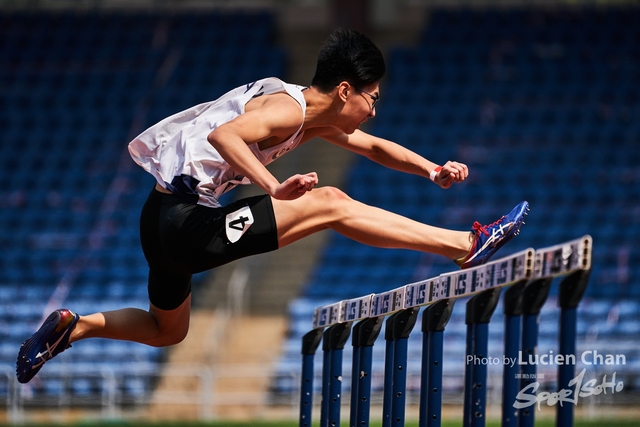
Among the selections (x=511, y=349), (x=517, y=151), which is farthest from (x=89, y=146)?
(x=511, y=349)

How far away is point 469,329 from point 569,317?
0.55 meters

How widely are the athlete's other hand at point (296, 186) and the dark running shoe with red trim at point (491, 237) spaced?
35.0 inches

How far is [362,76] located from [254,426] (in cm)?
495

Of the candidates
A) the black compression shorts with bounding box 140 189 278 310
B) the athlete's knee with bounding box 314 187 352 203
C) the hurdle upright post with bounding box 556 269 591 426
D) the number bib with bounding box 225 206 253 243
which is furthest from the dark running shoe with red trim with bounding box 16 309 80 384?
the hurdle upright post with bounding box 556 269 591 426

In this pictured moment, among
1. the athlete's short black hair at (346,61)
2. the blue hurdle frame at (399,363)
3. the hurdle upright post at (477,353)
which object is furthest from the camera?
the athlete's short black hair at (346,61)

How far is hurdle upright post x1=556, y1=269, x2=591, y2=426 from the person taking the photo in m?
2.39

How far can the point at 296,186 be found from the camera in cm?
329

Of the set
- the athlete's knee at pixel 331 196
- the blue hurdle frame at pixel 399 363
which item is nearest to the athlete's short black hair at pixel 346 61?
the athlete's knee at pixel 331 196

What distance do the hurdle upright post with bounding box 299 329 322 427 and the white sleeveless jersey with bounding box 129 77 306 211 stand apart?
1.00m

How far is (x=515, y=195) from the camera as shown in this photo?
1216 cm

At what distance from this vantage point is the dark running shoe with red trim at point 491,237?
3.81 m

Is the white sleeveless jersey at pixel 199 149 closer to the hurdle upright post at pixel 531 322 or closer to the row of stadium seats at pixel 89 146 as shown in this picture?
the hurdle upright post at pixel 531 322

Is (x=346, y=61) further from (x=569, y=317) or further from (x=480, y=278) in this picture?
(x=569, y=317)

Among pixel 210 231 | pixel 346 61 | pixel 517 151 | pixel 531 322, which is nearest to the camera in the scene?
pixel 531 322
